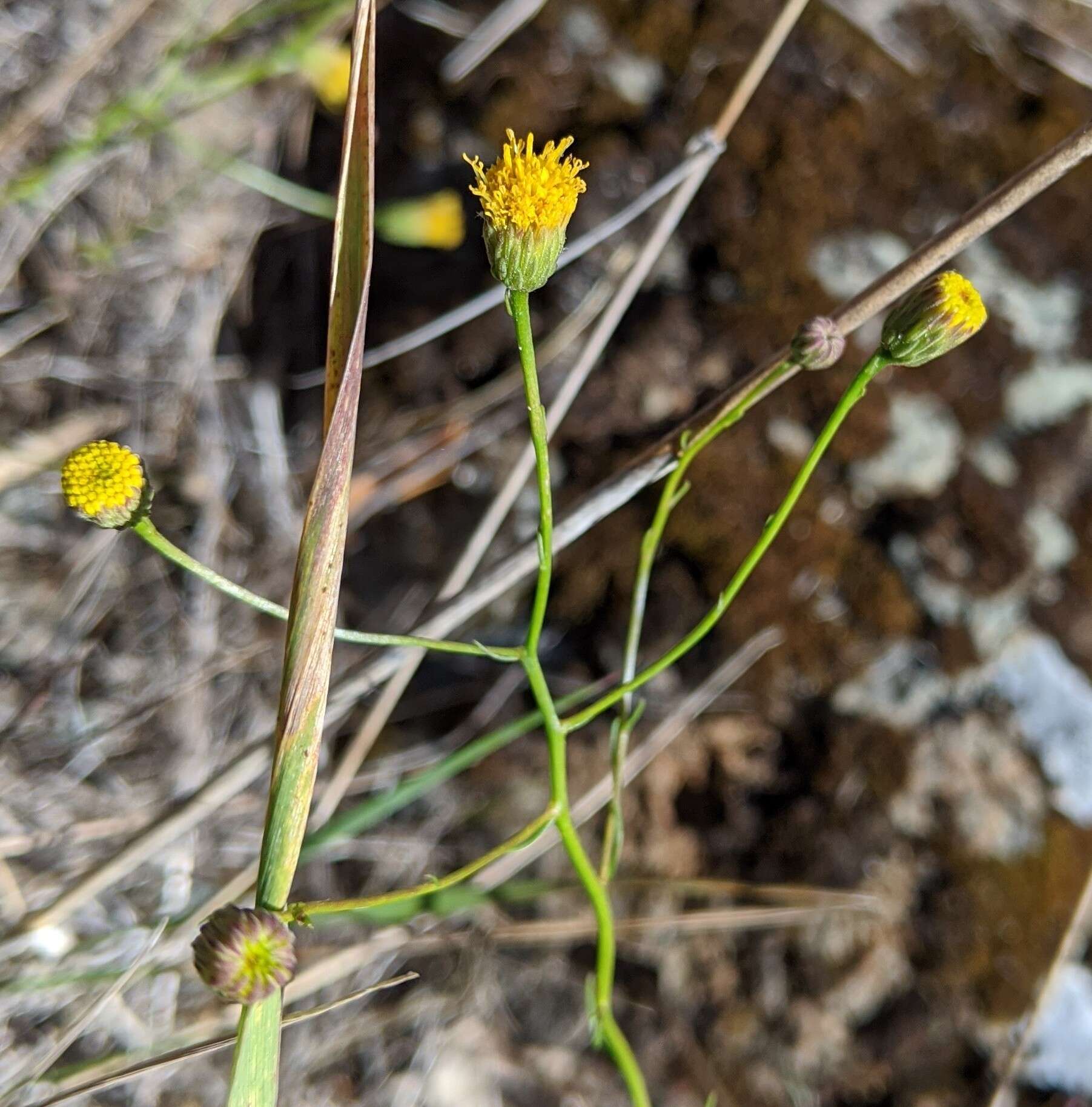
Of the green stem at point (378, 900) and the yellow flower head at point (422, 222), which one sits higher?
the yellow flower head at point (422, 222)

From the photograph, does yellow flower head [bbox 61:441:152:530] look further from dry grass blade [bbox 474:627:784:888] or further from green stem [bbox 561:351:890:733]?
dry grass blade [bbox 474:627:784:888]

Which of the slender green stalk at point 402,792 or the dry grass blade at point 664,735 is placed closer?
the slender green stalk at point 402,792

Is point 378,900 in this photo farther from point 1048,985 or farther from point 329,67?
point 329,67

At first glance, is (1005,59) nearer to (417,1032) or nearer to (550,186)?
(550,186)

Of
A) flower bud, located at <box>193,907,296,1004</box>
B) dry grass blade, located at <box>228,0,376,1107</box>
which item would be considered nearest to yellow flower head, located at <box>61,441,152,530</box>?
dry grass blade, located at <box>228,0,376,1107</box>

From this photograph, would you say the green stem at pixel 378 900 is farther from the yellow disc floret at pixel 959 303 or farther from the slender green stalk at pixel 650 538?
the yellow disc floret at pixel 959 303

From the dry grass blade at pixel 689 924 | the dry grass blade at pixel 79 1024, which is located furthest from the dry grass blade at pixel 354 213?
the dry grass blade at pixel 689 924

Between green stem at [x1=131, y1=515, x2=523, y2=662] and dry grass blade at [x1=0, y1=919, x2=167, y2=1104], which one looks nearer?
green stem at [x1=131, y1=515, x2=523, y2=662]
